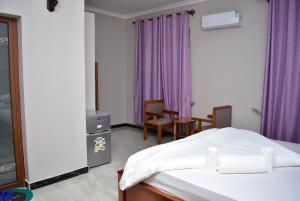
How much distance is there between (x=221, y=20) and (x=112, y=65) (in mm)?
2660

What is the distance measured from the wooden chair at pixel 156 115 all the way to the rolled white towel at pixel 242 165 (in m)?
2.50

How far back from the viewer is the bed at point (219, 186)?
1362mm

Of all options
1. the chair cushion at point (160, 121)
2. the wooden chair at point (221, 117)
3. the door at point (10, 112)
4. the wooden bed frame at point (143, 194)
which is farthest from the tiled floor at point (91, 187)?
the wooden chair at point (221, 117)

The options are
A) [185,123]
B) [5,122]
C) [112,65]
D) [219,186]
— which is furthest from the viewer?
[112,65]

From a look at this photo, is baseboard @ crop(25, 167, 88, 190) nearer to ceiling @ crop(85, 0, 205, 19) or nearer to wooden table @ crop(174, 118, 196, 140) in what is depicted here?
wooden table @ crop(174, 118, 196, 140)

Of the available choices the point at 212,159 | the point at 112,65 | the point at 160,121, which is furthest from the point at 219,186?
the point at 112,65

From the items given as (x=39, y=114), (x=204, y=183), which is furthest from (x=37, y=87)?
(x=204, y=183)

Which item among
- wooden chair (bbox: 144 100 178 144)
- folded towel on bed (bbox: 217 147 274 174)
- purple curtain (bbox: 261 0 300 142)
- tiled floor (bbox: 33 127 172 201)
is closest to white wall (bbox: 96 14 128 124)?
wooden chair (bbox: 144 100 178 144)

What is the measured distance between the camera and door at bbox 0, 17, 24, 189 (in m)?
2.47

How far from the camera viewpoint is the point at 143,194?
Result: 1818 millimetres

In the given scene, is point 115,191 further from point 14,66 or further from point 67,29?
point 67,29

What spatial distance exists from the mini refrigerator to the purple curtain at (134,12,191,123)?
1.71 m

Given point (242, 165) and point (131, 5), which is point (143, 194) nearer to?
point (242, 165)

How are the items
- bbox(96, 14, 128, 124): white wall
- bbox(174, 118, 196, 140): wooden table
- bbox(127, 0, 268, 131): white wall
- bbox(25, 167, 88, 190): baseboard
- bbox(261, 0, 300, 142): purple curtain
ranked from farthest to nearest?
1. bbox(96, 14, 128, 124): white wall
2. bbox(174, 118, 196, 140): wooden table
3. bbox(127, 0, 268, 131): white wall
4. bbox(261, 0, 300, 142): purple curtain
5. bbox(25, 167, 88, 190): baseboard
